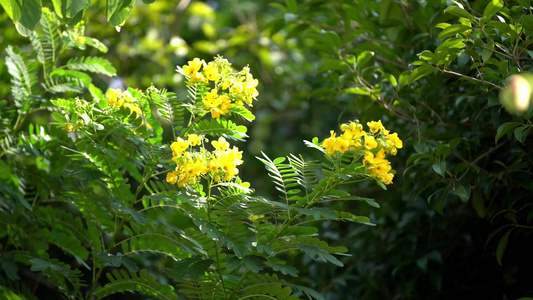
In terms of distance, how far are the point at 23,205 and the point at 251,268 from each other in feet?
3.46

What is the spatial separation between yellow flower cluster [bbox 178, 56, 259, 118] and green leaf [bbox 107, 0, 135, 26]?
24 centimetres

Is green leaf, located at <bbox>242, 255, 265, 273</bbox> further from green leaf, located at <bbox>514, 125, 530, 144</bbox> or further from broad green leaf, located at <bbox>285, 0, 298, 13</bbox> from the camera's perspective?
broad green leaf, located at <bbox>285, 0, 298, 13</bbox>

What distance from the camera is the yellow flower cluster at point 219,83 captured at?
5.99 ft

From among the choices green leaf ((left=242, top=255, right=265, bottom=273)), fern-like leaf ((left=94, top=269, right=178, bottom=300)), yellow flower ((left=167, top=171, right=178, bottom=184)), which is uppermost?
yellow flower ((left=167, top=171, right=178, bottom=184))

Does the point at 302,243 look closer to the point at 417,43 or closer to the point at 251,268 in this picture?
the point at 251,268

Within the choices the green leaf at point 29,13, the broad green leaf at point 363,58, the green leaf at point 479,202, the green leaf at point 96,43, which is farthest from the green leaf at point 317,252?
the green leaf at point 96,43

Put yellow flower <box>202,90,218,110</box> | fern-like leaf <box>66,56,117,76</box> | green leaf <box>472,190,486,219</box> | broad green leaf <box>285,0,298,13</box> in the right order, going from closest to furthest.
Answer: yellow flower <box>202,90,218,110</box>
green leaf <box>472,190,486,219</box>
fern-like leaf <box>66,56,117,76</box>
broad green leaf <box>285,0,298,13</box>

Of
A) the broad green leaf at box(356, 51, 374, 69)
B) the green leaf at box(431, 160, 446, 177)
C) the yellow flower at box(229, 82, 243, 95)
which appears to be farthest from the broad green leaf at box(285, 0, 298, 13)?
the green leaf at box(431, 160, 446, 177)

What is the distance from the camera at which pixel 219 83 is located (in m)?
1.88

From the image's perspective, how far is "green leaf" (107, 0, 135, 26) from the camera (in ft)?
5.90

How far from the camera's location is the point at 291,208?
163cm

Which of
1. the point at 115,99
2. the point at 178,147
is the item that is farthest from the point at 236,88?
the point at 115,99

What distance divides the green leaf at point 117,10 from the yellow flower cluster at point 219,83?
0.77 ft

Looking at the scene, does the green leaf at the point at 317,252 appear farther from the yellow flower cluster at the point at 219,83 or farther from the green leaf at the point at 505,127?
the green leaf at the point at 505,127
